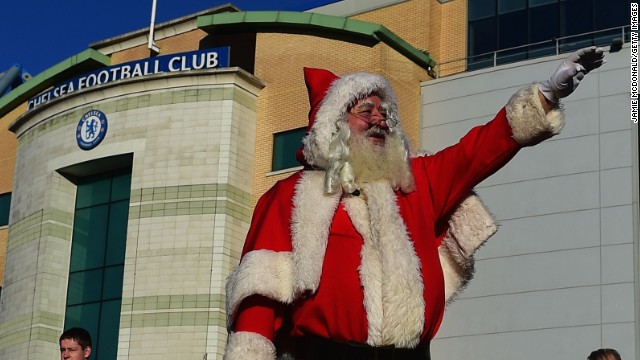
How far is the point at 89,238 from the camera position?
28672mm

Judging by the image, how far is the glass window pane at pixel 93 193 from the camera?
1134 inches

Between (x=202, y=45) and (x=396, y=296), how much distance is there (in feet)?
78.3

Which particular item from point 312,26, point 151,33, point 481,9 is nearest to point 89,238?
point 151,33

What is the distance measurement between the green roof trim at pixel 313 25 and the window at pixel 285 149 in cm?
234

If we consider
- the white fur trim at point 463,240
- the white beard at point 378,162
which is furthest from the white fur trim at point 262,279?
the white fur trim at point 463,240

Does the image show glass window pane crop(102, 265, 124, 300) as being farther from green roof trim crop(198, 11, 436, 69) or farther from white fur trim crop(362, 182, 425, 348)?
white fur trim crop(362, 182, 425, 348)

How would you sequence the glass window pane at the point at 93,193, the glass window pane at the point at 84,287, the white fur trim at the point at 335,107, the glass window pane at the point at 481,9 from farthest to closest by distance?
1. the glass window pane at the point at 93,193
2. the glass window pane at the point at 481,9
3. the glass window pane at the point at 84,287
4. the white fur trim at the point at 335,107

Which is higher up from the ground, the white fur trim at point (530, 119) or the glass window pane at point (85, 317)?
the glass window pane at point (85, 317)

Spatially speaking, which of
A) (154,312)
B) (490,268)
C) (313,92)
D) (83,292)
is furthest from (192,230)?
(313,92)

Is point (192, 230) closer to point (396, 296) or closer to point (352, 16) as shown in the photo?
point (352, 16)

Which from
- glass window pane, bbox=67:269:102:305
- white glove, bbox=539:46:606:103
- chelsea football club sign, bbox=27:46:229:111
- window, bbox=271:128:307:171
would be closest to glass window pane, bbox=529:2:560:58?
window, bbox=271:128:307:171

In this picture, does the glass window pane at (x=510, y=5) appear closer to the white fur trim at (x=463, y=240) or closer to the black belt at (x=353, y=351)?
the white fur trim at (x=463, y=240)

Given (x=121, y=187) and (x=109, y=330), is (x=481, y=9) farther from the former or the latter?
(x=109, y=330)

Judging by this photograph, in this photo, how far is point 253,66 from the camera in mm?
28250
